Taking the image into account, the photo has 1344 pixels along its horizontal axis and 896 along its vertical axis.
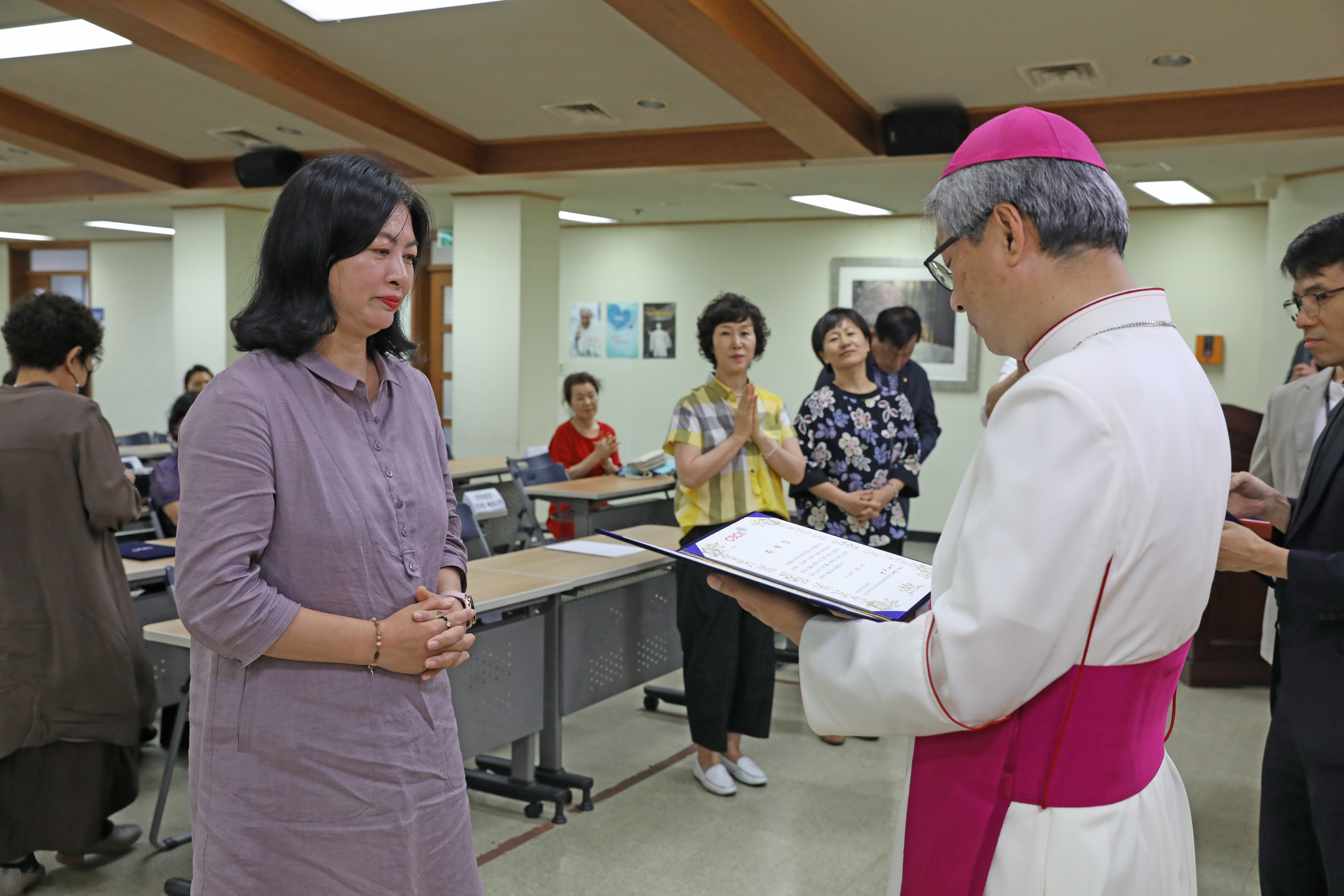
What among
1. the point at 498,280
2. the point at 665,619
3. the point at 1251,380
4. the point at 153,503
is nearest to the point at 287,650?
the point at 665,619

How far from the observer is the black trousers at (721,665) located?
12.2 ft

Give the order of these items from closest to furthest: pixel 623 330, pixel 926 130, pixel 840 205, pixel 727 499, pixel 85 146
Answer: pixel 727 499
pixel 926 130
pixel 85 146
pixel 840 205
pixel 623 330

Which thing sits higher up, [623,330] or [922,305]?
[922,305]

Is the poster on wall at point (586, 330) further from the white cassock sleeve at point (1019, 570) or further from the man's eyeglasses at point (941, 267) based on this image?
the white cassock sleeve at point (1019, 570)

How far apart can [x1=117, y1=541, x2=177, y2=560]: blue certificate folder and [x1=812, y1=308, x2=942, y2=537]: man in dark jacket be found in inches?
113

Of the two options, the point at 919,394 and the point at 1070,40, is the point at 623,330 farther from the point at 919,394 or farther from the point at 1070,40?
the point at 1070,40

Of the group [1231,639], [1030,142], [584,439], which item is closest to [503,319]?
[584,439]

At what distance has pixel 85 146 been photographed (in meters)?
7.53

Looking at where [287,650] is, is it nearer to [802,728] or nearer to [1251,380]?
[802,728]

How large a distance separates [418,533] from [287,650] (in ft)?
0.89

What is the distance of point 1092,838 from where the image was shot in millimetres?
1098

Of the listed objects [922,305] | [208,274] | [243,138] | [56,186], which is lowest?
[922,305]

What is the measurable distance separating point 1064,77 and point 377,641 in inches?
198

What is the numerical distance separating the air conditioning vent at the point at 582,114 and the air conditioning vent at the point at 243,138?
2.42m
